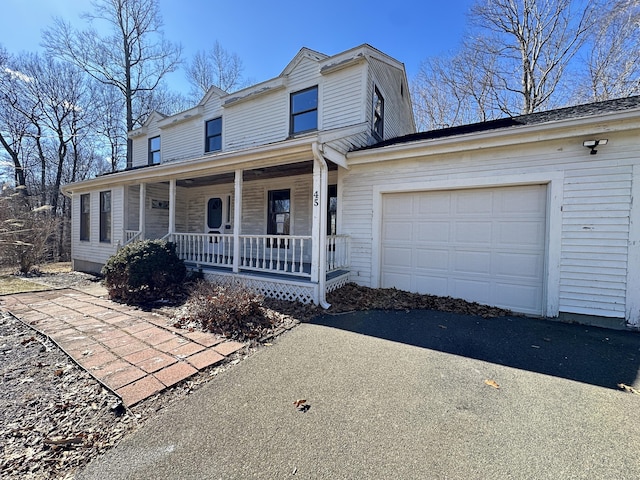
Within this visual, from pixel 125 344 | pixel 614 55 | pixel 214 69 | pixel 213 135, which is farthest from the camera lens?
pixel 214 69

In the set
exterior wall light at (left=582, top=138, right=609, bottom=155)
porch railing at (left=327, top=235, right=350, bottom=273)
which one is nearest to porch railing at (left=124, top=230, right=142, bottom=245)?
porch railing at (left=327, top=235, right=350, bottom=273)

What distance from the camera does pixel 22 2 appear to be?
11242 millimetres

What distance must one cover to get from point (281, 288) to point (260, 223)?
3.94 metres

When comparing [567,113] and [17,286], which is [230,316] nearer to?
[567,113]

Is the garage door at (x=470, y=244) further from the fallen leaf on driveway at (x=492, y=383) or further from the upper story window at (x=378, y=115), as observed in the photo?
the upper story window at (x=378, y=115)

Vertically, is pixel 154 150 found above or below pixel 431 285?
above

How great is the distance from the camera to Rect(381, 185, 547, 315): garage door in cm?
521

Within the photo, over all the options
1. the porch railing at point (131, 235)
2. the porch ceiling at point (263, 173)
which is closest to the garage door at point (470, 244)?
the porch ceiling at point (263, 173)

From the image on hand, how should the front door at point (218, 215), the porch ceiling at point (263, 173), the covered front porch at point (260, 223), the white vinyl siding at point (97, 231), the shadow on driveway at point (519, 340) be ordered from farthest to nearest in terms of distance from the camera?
the front door at point (218, 215) → the white vinyl siding at point (97, 231) → the porch ceiling at point (263, 173) → the covered front porch at point (260, 223) → the shadow on driveway at point (519, 340)

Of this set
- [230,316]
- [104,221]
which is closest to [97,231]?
[104,221]

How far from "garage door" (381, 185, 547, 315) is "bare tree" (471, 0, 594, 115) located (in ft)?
46.6

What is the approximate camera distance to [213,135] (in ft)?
35.6

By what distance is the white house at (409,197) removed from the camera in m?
4.66

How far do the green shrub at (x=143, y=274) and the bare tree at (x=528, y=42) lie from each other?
18.9m
